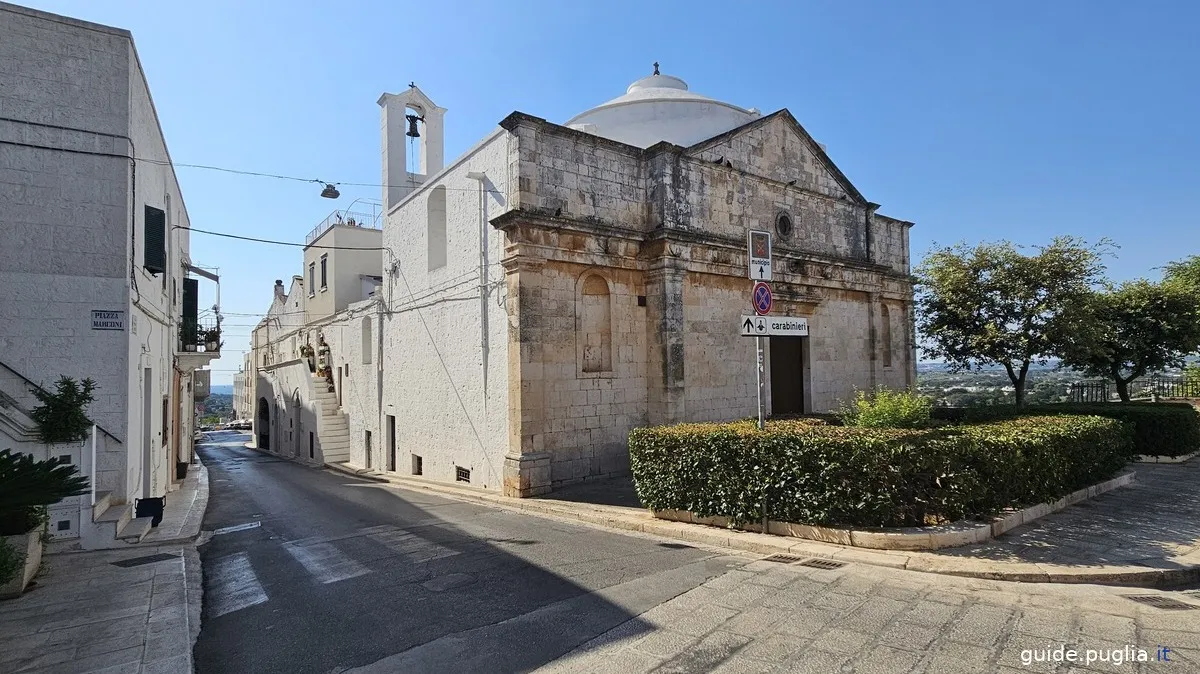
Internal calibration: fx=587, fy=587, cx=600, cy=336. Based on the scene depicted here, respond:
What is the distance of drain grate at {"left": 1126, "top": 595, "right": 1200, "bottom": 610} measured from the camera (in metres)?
4.88

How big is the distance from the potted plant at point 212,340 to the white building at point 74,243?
39.7 ft

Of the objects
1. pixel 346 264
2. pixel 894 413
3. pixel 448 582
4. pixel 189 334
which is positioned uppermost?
pixel 346 264

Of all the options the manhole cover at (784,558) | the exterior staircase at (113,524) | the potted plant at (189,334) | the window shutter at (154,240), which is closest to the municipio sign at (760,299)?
the manhole cover at (784,558)

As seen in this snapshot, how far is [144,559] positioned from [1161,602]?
35.0 ft

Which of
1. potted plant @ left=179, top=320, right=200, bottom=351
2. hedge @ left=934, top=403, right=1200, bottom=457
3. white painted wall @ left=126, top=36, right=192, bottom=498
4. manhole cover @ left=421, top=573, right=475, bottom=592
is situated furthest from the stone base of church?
potted plant @ left=179, top=320, right=200, bottom=351

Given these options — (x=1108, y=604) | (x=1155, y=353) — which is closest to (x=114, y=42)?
(x=1108, y=604)

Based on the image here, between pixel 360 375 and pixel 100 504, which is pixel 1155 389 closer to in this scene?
pixel 360 375

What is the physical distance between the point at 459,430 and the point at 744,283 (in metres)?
7.57

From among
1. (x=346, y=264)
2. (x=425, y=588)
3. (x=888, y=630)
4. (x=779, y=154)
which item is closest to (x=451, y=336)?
(x=425, y=588)

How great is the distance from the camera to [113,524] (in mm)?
7688

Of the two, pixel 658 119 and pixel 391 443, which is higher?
pixel 658 119

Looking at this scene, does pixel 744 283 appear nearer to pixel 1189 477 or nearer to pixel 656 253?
pixel 656 253

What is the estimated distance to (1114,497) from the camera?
8922 millimetres

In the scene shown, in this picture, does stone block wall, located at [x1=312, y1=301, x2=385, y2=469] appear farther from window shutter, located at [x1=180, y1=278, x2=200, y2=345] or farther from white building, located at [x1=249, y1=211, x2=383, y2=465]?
window shutter, located at [x1=180, y1=278, x2=200, y2=345]
